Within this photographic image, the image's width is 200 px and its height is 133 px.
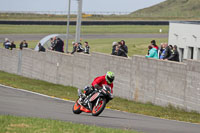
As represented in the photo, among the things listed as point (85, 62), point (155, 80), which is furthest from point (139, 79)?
point (85, 62)

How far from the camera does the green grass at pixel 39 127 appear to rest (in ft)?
34.9

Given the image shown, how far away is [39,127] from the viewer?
1104 cm

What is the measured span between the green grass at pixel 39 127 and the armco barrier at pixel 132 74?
9127 millimetres

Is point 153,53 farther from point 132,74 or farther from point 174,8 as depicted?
point 174,8

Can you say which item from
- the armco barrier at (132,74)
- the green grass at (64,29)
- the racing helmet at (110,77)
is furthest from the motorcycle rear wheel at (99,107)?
the green grass at (64,29)

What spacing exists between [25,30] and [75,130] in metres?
59.8

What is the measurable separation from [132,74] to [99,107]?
945 centimetres

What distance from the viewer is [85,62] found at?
2839cm

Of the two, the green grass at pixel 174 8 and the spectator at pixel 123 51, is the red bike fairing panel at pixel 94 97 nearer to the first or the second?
the spectator at pixel 123 51

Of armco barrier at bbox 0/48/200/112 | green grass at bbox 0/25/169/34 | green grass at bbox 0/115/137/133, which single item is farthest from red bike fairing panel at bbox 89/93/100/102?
green grass at bbox 0/25/169/34

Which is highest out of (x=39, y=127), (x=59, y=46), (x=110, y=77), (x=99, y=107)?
(x=59, y=46)

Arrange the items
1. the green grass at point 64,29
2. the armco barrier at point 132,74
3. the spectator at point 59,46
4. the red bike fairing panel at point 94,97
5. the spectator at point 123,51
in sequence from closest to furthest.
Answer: the red bike fairing panel at point 94,97 → the armco barrier at point 132,74 → the spectator at point 123,51 → the spectator at point 59,46 → the green grass at point 64,29

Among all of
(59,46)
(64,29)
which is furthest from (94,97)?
(64,29)

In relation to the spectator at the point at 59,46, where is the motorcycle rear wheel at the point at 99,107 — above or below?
below
